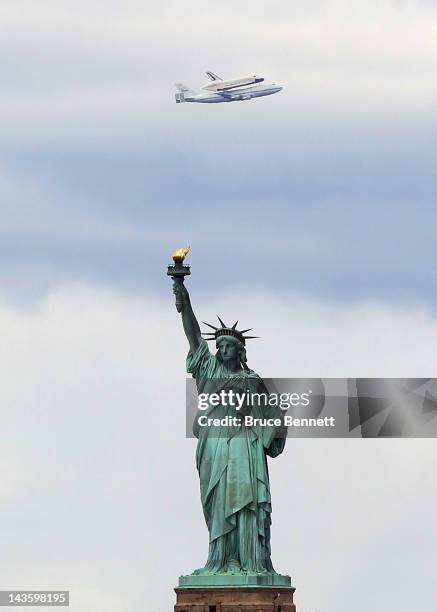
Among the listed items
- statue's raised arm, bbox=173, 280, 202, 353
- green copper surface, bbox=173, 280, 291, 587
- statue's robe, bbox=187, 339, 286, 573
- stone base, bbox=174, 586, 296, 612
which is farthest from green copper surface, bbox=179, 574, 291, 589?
statue's raised arm, bbox=173, 280, 202, 353

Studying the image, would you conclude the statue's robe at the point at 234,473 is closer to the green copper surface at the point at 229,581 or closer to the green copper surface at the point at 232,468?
the green copper surface at the point at 232,468

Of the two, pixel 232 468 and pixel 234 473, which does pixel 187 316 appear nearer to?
pixel 232 468

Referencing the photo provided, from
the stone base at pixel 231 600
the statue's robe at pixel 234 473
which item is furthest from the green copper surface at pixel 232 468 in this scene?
the stone base at pixel 231 600

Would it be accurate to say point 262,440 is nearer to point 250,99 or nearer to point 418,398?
point 418,398

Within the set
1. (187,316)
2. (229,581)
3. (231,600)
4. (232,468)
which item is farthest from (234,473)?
(187,316)

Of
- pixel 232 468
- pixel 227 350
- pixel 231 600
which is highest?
pixel 227 350
